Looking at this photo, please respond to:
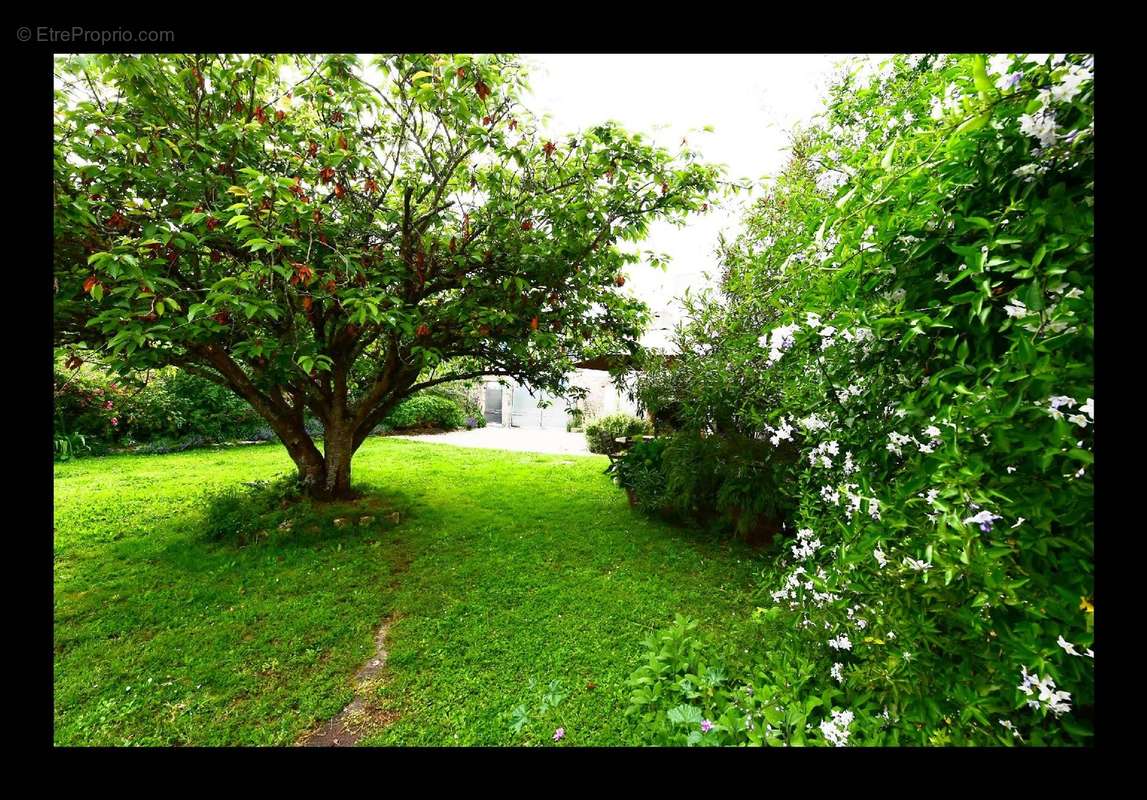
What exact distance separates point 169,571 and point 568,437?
33.8 ft

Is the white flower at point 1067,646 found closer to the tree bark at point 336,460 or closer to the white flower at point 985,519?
the white flower at point 985,519

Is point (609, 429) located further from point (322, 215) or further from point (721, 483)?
point (322, 215)

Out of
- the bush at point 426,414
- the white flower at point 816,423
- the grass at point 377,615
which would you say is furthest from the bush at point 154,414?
the white flower at point 816,423

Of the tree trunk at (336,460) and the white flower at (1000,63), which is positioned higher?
the white flower at (1000,63)

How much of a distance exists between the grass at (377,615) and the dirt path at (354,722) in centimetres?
5

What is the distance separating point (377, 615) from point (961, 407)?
324 centimetres

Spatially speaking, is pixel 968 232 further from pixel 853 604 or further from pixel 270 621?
pixel 270 621

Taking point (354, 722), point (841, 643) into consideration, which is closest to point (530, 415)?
point (354, 722)

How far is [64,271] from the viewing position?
2.35 m

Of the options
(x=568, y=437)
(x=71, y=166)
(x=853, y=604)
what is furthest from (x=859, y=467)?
(x=568, y=437)

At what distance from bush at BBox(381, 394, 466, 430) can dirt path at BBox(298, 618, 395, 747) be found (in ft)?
33.6

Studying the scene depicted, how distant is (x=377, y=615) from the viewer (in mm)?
2789

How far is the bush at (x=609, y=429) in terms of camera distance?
9602 mm

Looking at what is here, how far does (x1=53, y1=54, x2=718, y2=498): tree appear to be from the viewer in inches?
83.7
